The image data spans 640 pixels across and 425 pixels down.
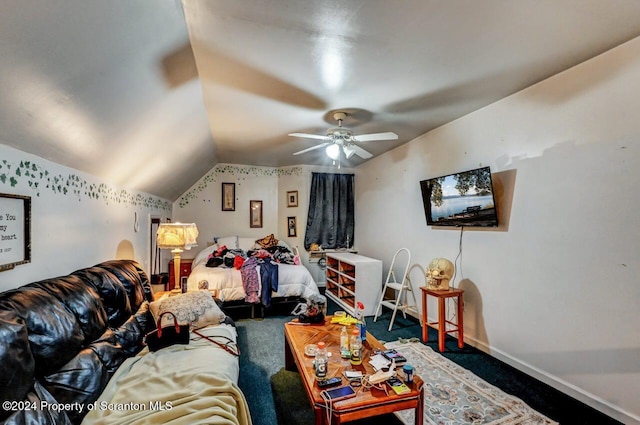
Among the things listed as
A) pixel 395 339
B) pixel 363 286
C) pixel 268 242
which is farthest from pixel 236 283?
pixel 395 339

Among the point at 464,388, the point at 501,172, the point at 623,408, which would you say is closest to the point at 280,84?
the point at 501,172

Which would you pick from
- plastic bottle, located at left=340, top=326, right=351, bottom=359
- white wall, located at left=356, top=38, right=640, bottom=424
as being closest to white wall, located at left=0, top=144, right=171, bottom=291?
plastic bottle, located at left=340, top=326, right=351, bottom=359

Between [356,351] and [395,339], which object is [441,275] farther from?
[356,351]

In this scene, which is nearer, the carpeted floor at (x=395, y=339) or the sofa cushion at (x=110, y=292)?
the sofa cushion at (x=110, y=292)

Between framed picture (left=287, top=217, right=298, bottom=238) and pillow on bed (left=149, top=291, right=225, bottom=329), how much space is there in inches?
126

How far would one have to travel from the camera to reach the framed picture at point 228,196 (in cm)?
562

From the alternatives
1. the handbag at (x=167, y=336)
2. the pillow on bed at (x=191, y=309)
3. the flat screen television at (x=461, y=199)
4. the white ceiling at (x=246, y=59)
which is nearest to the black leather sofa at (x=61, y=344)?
the handbag at (x=167, y=336)

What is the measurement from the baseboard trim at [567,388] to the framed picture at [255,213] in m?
4.23

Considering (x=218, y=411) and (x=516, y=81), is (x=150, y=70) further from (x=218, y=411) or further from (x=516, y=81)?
(x=516, y=81)

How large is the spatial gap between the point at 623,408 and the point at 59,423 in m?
3.13

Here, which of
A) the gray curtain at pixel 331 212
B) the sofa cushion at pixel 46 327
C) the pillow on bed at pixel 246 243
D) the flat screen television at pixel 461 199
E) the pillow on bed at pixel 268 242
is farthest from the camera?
the gray curtain at pixel 331 212

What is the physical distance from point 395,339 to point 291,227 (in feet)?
10.2

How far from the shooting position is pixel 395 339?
3201 millimetres

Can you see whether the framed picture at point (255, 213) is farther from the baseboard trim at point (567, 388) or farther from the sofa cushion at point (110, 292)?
the baseboard trim at point (567, 388)
